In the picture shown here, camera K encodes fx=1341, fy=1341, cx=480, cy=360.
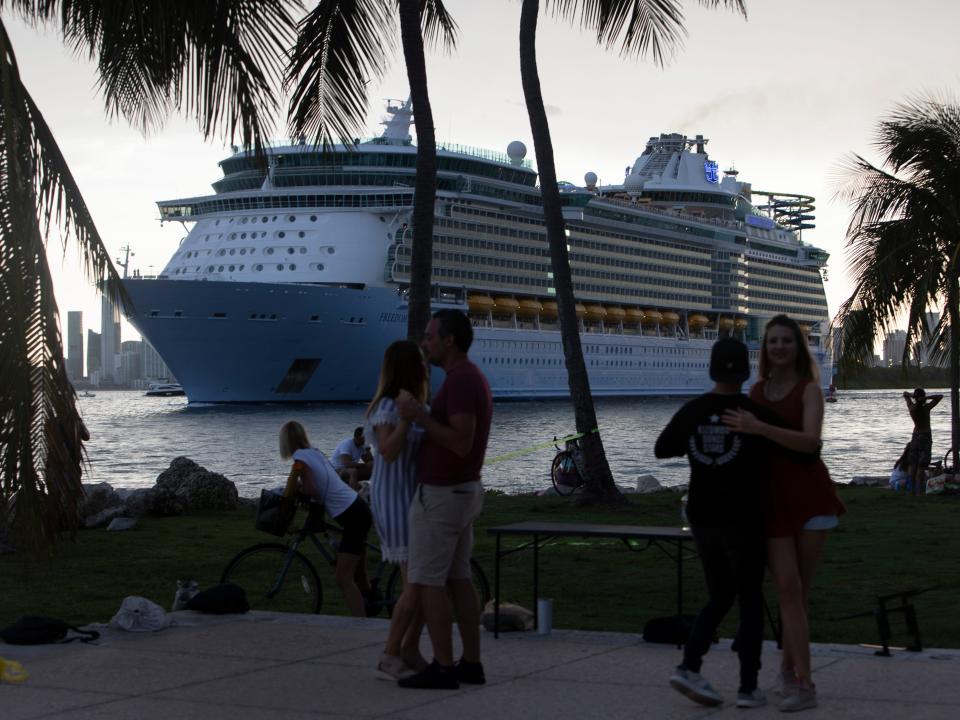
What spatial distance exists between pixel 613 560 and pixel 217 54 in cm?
562

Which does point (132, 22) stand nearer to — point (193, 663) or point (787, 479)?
point (193, 663)

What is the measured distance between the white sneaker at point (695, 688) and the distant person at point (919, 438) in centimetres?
1262

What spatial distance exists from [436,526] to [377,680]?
2.38 feet

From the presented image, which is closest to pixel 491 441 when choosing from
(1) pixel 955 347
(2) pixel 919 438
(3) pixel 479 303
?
(1) pixel 955 347

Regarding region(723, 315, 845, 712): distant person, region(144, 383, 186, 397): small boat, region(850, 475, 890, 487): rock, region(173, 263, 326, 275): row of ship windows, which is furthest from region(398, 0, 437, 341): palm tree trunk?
region(144, 383, 186, 397): small boat

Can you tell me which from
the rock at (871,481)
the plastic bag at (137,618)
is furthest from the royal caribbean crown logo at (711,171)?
the plastic bag at (137,618)

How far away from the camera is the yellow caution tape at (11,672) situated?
531 centimetres

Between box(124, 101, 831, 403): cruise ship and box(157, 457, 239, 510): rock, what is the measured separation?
26108mm

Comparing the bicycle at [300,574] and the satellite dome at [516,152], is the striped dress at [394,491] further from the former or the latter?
the satellite dome at [516,152]

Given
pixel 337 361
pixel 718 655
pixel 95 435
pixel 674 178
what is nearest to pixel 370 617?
pixel 718 655

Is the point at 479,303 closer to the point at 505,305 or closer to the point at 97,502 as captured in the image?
the point at 505,305

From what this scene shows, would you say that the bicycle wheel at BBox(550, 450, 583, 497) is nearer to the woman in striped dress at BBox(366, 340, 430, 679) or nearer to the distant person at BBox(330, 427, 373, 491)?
the distant person at BBox(330, 427, 373, 491)

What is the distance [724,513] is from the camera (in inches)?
189

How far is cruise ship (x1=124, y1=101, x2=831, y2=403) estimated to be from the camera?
55.6 metres
